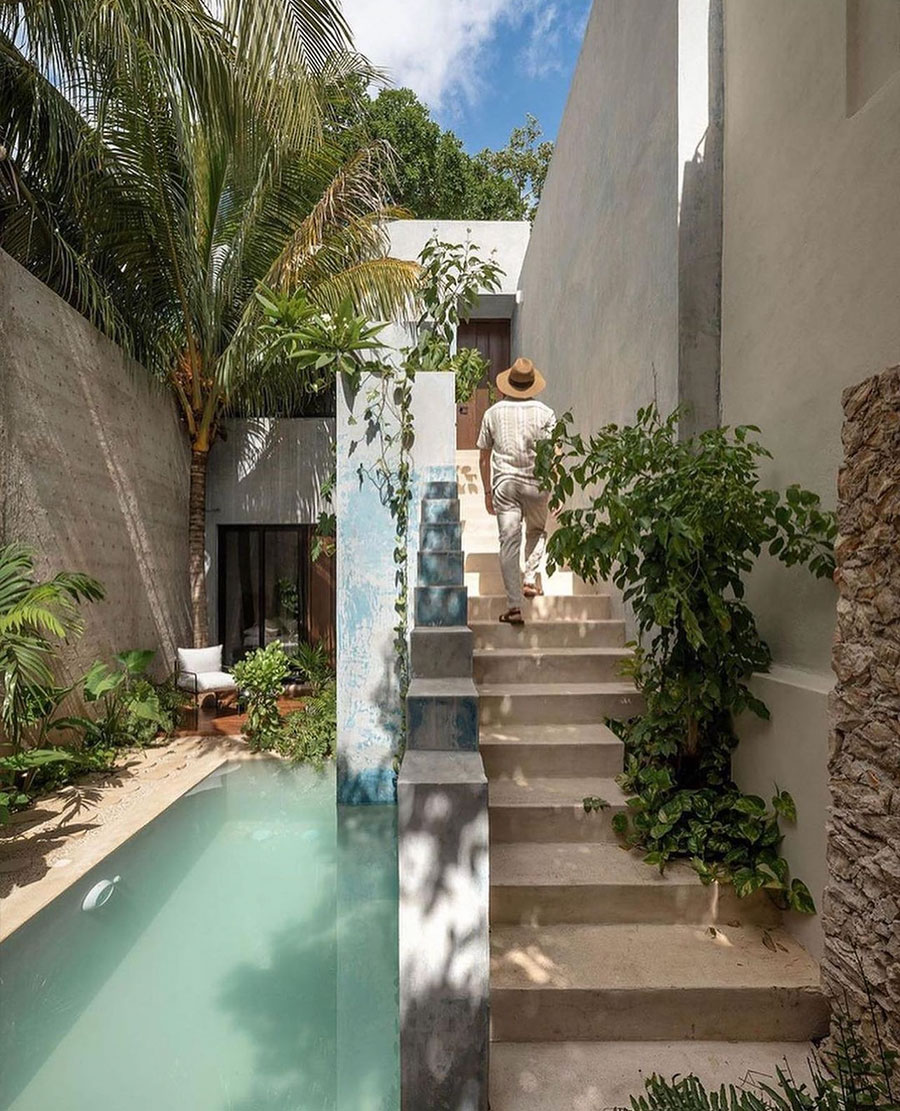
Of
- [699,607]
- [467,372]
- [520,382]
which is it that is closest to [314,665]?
[467,372]

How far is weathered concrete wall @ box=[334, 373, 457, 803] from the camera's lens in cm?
458

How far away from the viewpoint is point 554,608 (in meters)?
4.71

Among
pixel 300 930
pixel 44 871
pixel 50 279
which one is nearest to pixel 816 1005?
pixel 300 930

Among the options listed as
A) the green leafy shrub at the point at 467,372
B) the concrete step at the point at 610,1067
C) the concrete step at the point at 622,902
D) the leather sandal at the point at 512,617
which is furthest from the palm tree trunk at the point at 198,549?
the concrete step at the point at 610,1067

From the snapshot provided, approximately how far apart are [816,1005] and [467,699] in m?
1.63

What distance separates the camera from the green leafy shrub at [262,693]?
19.8 feet

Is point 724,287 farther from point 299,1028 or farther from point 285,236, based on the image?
point 285,236

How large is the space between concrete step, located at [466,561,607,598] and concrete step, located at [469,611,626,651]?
0.66 metres

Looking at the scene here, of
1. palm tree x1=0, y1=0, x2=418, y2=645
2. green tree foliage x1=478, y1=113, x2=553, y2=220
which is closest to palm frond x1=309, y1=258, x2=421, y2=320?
palm tree x1=0, y1=0, x2=418, y2=645

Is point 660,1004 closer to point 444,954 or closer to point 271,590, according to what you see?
point 444,954

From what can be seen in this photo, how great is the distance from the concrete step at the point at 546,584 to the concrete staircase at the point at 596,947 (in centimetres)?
155

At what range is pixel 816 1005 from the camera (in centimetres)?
225

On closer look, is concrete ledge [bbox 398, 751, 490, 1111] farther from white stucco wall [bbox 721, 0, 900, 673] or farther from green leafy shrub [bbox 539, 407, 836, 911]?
white stucco wall [bbox 721, 0, 900, 673]

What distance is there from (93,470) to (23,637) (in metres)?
2.58
